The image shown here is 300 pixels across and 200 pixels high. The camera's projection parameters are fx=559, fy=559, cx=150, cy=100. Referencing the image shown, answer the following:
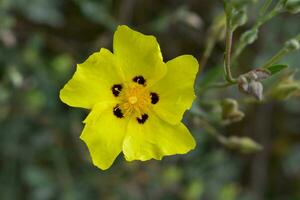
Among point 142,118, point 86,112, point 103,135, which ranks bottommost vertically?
point 103,135

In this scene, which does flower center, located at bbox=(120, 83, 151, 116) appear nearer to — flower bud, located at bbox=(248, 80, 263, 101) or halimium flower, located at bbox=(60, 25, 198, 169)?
halimium flower, located at bbox=(60, 25, 198, 169)

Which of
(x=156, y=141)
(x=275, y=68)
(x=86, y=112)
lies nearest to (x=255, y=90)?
(x=275, y=68)

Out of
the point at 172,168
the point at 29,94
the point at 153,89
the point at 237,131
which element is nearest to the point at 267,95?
the point at 153,89

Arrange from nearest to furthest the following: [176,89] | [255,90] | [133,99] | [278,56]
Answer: [255,90] → [278,56] → [176,89] → [133,99]

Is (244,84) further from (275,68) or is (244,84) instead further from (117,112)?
(117,112)

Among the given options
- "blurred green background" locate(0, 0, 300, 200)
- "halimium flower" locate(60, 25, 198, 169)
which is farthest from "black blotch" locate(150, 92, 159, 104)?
"blurred green background" locate(0, 0, 300, 200)

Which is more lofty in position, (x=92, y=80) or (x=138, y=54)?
(x=138, y=54)

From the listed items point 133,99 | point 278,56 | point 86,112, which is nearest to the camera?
point 278,56

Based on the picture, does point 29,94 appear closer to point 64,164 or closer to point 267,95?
point 64,164
